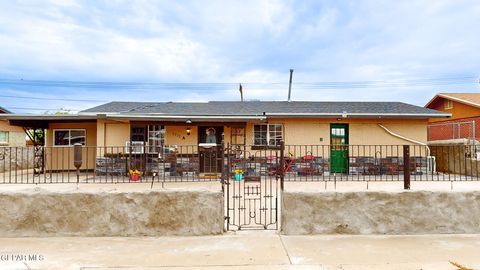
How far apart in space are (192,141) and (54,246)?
10845mm

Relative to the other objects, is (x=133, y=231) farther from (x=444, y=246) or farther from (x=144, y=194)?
(x=444, y=246)

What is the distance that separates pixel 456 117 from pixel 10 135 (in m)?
30.4

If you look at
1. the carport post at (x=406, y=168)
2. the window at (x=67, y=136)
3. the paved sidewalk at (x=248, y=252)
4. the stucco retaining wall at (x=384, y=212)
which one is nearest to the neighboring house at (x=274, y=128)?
the window at (x=67, y=136)

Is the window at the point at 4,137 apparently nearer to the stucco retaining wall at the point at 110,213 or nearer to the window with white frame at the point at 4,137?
the window with white frame at the point at 4,137

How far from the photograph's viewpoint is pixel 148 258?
4.85 m

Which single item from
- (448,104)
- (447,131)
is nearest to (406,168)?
(447,131)

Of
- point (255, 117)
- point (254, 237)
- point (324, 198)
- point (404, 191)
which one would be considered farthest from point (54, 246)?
point (255, 117)

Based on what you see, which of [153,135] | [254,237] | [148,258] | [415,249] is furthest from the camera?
[153,135]

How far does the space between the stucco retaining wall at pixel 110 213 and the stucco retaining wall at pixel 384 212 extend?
1.45 metres

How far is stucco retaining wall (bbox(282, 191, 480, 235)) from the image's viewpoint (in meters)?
6.04

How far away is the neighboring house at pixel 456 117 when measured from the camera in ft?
68.0

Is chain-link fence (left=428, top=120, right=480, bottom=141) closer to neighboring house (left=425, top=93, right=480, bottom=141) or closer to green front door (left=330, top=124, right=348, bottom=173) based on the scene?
neighboring house (left=425, top=93, right=480, bottom=141)

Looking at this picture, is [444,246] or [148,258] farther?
[444,246]

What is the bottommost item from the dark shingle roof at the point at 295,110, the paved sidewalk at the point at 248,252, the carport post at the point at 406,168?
the paved sidewalk at the point at 248,252
